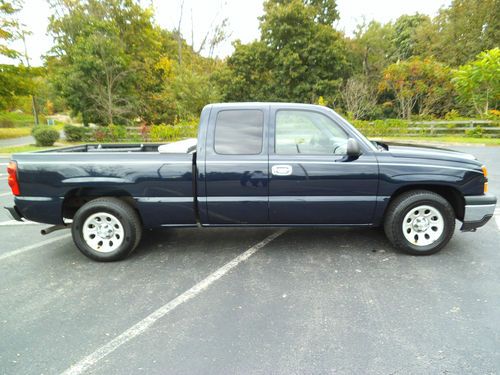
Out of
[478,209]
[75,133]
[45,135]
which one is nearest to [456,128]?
[478,209]

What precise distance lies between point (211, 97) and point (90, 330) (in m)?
20.3

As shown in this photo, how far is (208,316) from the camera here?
2791 mm

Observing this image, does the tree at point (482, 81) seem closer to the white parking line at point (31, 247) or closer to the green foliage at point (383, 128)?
the green foliage at point (383, 128)

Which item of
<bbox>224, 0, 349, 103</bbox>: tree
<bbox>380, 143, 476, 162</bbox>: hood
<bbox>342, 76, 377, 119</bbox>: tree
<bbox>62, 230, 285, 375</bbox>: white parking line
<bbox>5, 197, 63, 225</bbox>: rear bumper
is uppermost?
<bbox>224, 0, 349, 103</bbox>: tree

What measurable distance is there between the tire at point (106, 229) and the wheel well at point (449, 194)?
318 cm

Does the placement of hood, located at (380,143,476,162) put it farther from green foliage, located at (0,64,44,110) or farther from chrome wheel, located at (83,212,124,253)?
green foliage, located at (0,64,44,110)

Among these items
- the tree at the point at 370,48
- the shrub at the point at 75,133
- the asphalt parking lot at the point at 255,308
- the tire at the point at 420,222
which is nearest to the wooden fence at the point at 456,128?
the tree at the point at 370,48

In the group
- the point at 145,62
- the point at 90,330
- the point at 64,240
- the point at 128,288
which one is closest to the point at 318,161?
the point at 128,288

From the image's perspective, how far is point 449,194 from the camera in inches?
158

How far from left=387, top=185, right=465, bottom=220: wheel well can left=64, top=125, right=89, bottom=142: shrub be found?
2004 cm

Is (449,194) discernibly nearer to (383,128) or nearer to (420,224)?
(420,224)

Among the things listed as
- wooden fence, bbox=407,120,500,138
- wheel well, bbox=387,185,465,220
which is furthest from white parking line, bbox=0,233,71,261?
wooden fence, bbox=407,120,500,138

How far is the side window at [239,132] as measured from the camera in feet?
12.4

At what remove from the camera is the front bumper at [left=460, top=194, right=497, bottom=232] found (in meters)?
3.77
